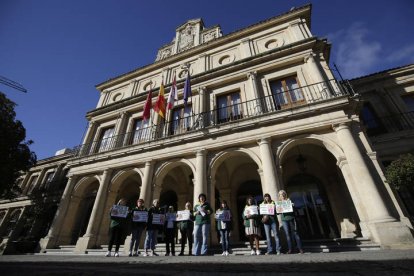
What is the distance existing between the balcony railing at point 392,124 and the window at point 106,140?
14.6 m

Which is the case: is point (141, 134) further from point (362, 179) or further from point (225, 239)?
point (362, 179)

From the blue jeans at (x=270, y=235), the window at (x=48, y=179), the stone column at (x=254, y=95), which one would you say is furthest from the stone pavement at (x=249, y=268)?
the window at (x=48, y=179)

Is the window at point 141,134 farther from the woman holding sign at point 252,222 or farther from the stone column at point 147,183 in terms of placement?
the woman holding sign at point 252,222

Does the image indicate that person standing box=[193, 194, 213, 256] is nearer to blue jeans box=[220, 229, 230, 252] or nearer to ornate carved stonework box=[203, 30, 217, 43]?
blue jeans box=[220, 229, 230, 252]

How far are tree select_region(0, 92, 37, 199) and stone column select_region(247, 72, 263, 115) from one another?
14.3 m

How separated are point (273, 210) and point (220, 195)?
17.5 ft

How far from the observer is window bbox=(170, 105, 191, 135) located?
11.6 meters

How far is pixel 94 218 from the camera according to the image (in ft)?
32.4

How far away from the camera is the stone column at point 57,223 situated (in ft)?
33.1

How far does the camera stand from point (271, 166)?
7.80m

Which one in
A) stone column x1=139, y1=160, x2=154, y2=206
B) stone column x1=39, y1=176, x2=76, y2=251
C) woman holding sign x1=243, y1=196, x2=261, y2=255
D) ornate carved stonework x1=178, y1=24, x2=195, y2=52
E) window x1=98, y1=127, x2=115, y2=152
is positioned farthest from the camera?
ornate carved stonework x1=178, y1=24, x2=195, y2=52

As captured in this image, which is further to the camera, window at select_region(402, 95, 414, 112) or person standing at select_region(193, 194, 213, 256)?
window at select_region(402, 95, 414, 112)

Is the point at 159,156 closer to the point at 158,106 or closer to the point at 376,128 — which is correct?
the point at 158,106

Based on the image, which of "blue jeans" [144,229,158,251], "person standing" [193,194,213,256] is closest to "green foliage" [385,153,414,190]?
"person standing" [193,194,213,256]
